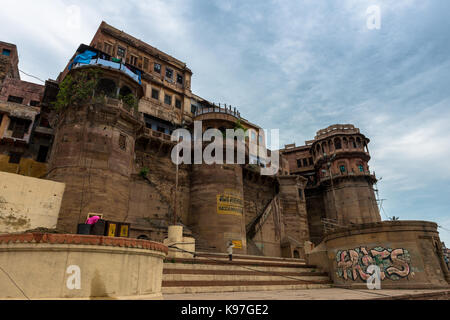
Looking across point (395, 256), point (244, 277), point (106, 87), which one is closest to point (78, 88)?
point (106, 87)

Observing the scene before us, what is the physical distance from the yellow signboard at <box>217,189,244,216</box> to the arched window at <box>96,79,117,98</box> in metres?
13.3

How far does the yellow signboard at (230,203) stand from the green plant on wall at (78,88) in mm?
14174

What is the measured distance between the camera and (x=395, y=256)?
13.2 metres

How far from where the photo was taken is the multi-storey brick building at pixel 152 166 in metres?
20.0

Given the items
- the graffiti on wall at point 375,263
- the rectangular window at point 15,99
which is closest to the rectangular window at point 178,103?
the rectangular window at point 15,99

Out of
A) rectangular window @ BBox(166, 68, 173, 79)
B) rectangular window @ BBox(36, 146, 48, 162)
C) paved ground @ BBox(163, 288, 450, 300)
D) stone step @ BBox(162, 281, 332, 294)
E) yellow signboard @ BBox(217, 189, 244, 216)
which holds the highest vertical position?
rectangular window @ BBox(166, 68, 173, 79)

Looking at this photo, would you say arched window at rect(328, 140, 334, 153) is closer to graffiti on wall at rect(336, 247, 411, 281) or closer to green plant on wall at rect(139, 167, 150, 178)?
green plant on wall at rect(139, 167, 150, 178)

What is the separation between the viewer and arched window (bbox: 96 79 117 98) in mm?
23344

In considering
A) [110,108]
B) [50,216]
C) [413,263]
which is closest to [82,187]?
[50,216]

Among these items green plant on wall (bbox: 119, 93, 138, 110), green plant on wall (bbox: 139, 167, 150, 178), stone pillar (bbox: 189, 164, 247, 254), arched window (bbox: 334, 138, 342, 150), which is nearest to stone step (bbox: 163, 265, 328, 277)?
stone pillar (bbox: 189, 164, 247, 254)

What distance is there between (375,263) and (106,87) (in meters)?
23.3

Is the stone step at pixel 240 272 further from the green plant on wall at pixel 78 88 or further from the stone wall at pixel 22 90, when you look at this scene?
the stone wall at pixel 22 90

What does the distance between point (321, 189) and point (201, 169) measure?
82.6 feet
